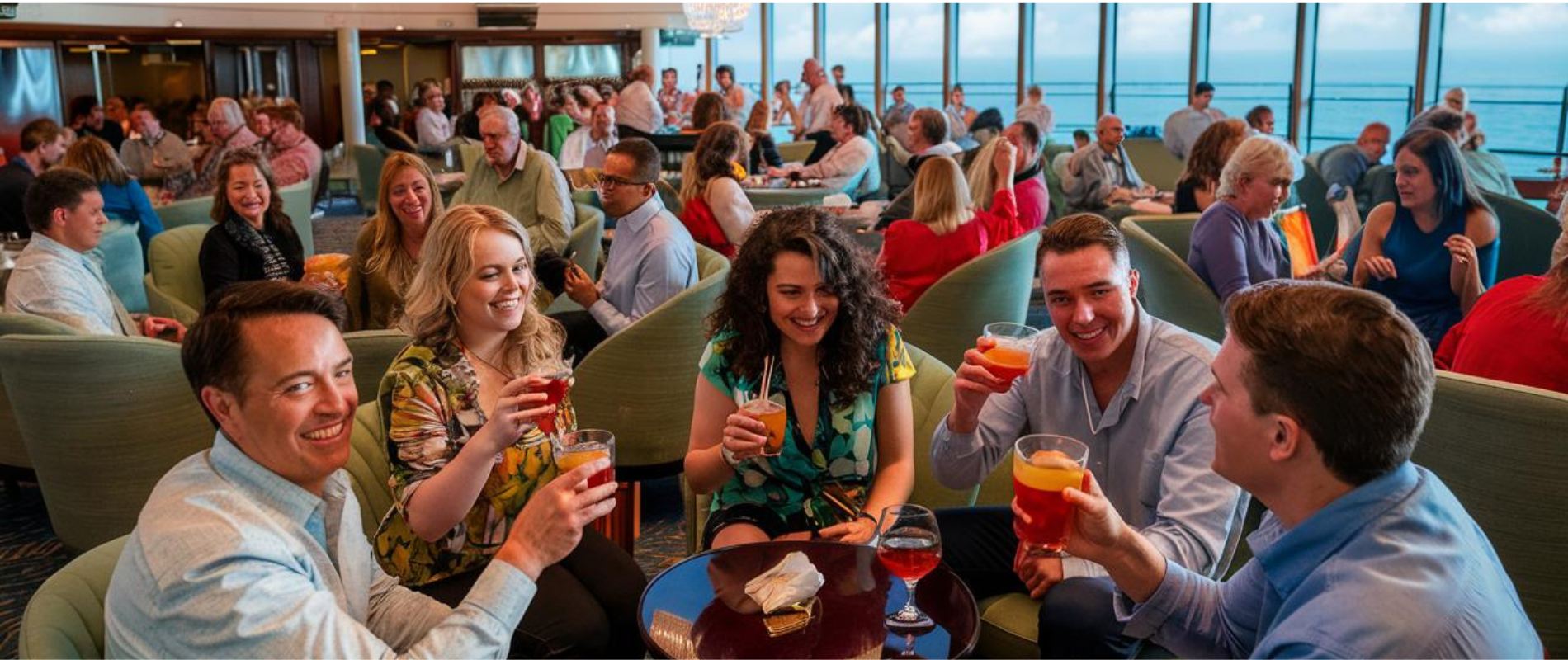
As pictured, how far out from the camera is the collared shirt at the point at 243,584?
1399 millimetres

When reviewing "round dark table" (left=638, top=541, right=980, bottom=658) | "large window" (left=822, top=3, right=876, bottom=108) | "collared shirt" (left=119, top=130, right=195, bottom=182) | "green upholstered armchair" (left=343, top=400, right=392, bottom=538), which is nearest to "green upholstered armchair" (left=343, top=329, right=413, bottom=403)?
"green upholstered armchair" (left=343, top=400, right=392, bottom=538)

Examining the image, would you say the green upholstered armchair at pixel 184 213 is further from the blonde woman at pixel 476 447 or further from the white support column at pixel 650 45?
the white support column at pixel 650 45

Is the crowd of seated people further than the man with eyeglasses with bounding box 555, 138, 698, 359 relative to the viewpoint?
No

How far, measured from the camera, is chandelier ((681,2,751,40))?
44.3ft

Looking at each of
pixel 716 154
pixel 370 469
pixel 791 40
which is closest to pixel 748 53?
pixel 791 40

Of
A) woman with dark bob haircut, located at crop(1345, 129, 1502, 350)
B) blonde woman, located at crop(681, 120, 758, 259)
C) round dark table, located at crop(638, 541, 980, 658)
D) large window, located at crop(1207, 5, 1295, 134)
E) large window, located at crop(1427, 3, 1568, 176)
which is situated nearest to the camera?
round dark table, located at crop(638, 541, 980, 658)

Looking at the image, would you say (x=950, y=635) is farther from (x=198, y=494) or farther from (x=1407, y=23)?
(x=1407, y=23)

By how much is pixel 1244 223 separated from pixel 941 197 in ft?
3.75

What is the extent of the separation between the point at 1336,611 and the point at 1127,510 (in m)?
1.05

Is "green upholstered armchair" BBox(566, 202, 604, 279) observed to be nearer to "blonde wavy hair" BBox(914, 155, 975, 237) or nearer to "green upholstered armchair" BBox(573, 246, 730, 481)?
"blonde wavy hair" BBox(914, 155, 975, 237)

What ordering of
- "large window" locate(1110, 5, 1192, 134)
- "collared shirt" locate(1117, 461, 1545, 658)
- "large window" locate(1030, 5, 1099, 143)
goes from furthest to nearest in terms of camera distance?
"large window" locate(1030, 5, 1099, 143)
"large window" locate(1110, 5, 1192, 134)
"collared shirt" locate(1117, 461, 1545, 658)

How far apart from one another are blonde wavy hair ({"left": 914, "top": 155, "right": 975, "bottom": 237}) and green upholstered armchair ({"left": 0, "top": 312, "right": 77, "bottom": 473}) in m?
2.98

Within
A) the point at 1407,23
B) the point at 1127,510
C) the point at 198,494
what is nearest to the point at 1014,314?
the point at 1127,510

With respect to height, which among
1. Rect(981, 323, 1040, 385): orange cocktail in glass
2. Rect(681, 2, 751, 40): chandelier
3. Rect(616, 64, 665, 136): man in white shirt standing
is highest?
Rect(681, 2, 751, 40): chandelier
